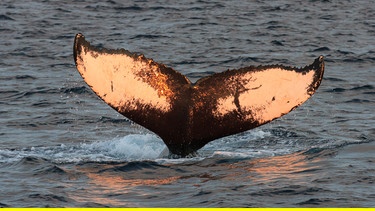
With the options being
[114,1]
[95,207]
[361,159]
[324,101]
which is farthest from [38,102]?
[114,1]

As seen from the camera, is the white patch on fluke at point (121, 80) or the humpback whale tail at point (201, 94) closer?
the white patch on fluke at point (121, 80)

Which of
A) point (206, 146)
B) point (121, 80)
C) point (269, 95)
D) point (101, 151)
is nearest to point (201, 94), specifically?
point (269, 95)

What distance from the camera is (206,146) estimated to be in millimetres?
12258

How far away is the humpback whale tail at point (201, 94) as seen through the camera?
33.3 feet

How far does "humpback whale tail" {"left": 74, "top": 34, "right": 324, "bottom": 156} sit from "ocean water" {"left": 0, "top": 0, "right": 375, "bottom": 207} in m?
0.57

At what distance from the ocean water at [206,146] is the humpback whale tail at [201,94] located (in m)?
0.57

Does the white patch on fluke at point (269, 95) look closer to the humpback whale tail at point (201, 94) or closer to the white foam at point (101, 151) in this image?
the humpback whale tail at point (201, 94)

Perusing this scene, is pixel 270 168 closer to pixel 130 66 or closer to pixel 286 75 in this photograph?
pixel 286 75

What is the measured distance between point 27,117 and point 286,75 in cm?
638

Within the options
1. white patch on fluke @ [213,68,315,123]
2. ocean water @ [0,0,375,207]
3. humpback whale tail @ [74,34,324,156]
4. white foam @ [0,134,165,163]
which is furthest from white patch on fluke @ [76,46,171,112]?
white foam @ [0,134,165,163]

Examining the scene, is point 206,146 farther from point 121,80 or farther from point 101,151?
point 121,80

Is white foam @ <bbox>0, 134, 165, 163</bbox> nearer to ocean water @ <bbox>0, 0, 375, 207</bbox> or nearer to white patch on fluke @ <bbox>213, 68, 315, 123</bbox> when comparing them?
ocean water @ <bbox>0, 0, 375, 207</bbox>

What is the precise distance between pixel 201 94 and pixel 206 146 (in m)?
2.07

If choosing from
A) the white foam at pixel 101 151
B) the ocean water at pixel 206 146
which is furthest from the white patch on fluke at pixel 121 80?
the white foam at pixel 101 151
